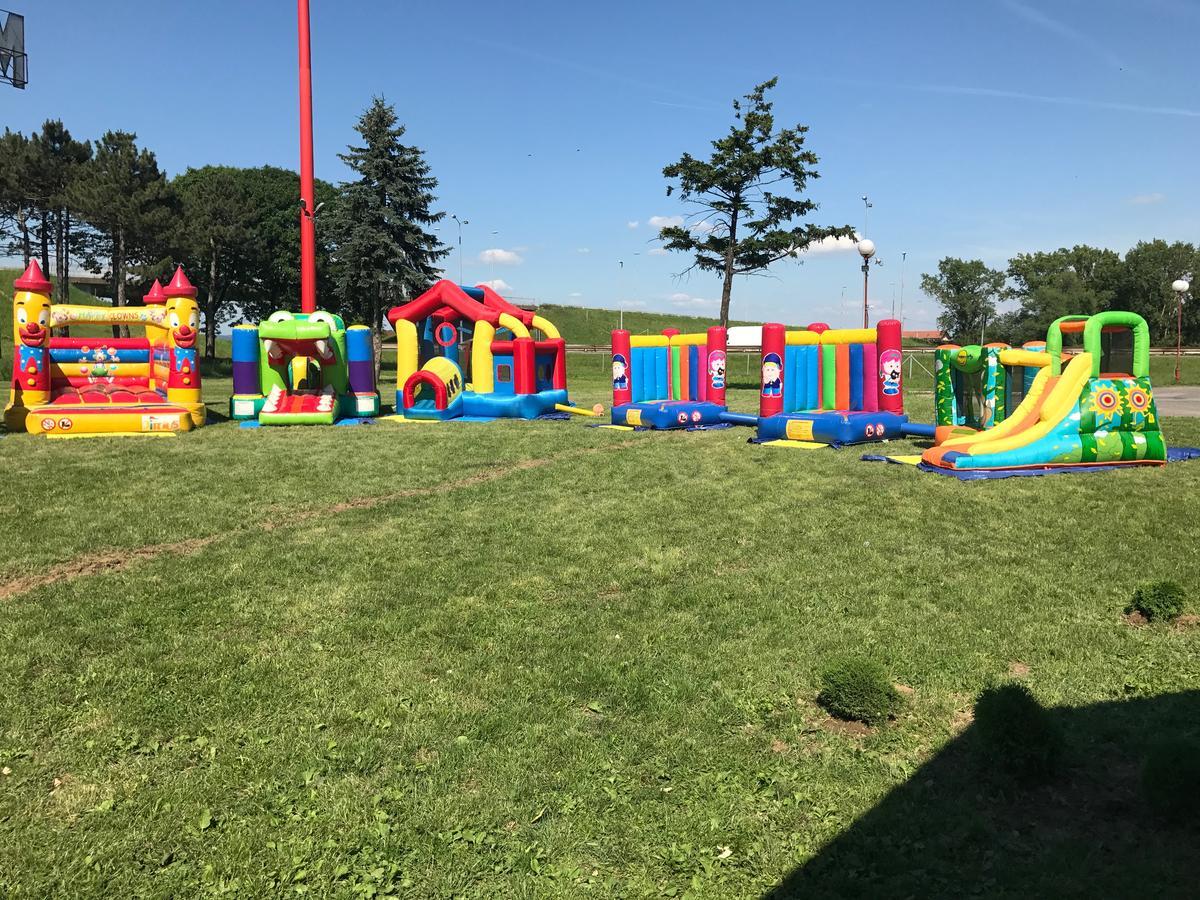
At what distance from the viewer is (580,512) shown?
8086 mm

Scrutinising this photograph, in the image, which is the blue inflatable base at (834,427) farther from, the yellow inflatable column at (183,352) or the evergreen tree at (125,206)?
the evergreen tree at (125,206)

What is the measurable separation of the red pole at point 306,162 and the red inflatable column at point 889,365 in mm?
13410

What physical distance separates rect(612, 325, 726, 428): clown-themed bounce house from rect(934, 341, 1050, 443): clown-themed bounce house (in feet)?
14.9

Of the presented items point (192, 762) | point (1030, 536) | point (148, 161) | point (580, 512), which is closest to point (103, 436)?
point (580, 512)

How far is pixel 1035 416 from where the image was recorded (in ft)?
32.5

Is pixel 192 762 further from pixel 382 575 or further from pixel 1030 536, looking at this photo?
pixel 1030 536

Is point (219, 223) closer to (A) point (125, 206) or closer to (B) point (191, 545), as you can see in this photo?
(A) point (125, 206)

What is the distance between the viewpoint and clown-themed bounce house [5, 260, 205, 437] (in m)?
14.1

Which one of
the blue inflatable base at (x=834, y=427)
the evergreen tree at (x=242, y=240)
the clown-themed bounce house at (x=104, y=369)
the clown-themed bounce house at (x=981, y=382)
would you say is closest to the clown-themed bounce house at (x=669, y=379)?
the blue inflatable base at (x=834, y=427)

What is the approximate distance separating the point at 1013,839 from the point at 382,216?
97.3 ft

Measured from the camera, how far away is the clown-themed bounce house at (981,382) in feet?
33.9

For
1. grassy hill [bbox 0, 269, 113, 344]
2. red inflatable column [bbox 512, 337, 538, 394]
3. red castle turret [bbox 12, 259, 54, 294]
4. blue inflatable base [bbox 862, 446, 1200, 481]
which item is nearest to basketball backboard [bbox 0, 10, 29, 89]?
red castle turret [bbox 12, 259, 54, 294]

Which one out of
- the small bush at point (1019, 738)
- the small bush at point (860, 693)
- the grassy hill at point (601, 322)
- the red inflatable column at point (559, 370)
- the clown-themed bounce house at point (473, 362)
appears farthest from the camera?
the grassy hill at point (601, 322)

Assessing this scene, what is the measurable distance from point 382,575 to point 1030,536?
17.9ft
